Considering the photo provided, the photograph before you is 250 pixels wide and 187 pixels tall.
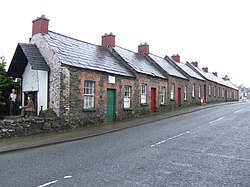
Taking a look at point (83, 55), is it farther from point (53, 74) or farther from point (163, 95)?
point (163, 95)

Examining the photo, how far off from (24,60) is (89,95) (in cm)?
466

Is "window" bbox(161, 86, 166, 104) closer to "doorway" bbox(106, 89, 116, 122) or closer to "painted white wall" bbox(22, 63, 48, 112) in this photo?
"doorway" bbox(106, 89, 116, 122)

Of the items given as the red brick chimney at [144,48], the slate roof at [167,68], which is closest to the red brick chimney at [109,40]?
the red brick chimney at [144,48]

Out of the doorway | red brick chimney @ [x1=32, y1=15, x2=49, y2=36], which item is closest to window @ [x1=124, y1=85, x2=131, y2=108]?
the doorway

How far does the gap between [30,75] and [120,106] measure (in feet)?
21.1

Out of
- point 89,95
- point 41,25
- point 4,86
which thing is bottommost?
point 89,95

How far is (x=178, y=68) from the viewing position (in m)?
33.9

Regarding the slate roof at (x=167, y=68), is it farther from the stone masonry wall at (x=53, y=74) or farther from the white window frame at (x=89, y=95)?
the stone masonry wall at (x=53, y=74)

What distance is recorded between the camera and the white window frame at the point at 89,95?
51.2ft

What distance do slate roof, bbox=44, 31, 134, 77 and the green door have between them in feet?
4.88

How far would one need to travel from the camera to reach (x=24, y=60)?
1608 cm

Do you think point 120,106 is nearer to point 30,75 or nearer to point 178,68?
point 30,75

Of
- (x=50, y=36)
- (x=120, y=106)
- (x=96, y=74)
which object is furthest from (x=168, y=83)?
(x=50, y=36)

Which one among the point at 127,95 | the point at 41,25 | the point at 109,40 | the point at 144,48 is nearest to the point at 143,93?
the point at 127,95
